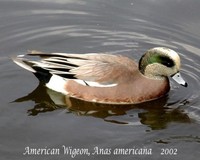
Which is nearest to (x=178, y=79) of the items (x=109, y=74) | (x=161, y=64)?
(x=161, y=64)

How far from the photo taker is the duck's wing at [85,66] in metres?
7.48

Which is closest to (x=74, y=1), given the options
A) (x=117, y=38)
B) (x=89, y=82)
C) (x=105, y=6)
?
(x=105, y=6)

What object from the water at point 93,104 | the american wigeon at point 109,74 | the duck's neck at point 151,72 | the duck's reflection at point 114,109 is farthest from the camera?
the duck's neck at point 151,72

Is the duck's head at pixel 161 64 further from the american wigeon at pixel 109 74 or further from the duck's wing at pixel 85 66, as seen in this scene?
the duck's wing at pixel 85 66

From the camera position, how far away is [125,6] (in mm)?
9438

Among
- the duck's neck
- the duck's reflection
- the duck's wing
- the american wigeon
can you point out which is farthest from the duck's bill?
the duck's wing

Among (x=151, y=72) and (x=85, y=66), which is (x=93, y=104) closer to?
(x=85, y=66)

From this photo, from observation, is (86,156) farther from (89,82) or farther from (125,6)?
(125,6)

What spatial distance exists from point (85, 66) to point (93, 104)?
54 centimetres

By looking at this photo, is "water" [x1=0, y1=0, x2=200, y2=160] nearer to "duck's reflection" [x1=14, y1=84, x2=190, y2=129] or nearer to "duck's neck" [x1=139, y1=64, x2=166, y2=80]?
"duck's reflection" [x1=14, y1=84, x2=190, y2=129]

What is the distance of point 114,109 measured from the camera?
751cm

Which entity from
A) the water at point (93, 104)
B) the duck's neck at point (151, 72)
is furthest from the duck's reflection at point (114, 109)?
the duck's neck at point (151, 72)

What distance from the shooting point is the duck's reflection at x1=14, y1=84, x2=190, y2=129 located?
7.33m

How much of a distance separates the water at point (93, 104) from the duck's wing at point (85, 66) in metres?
0.37
